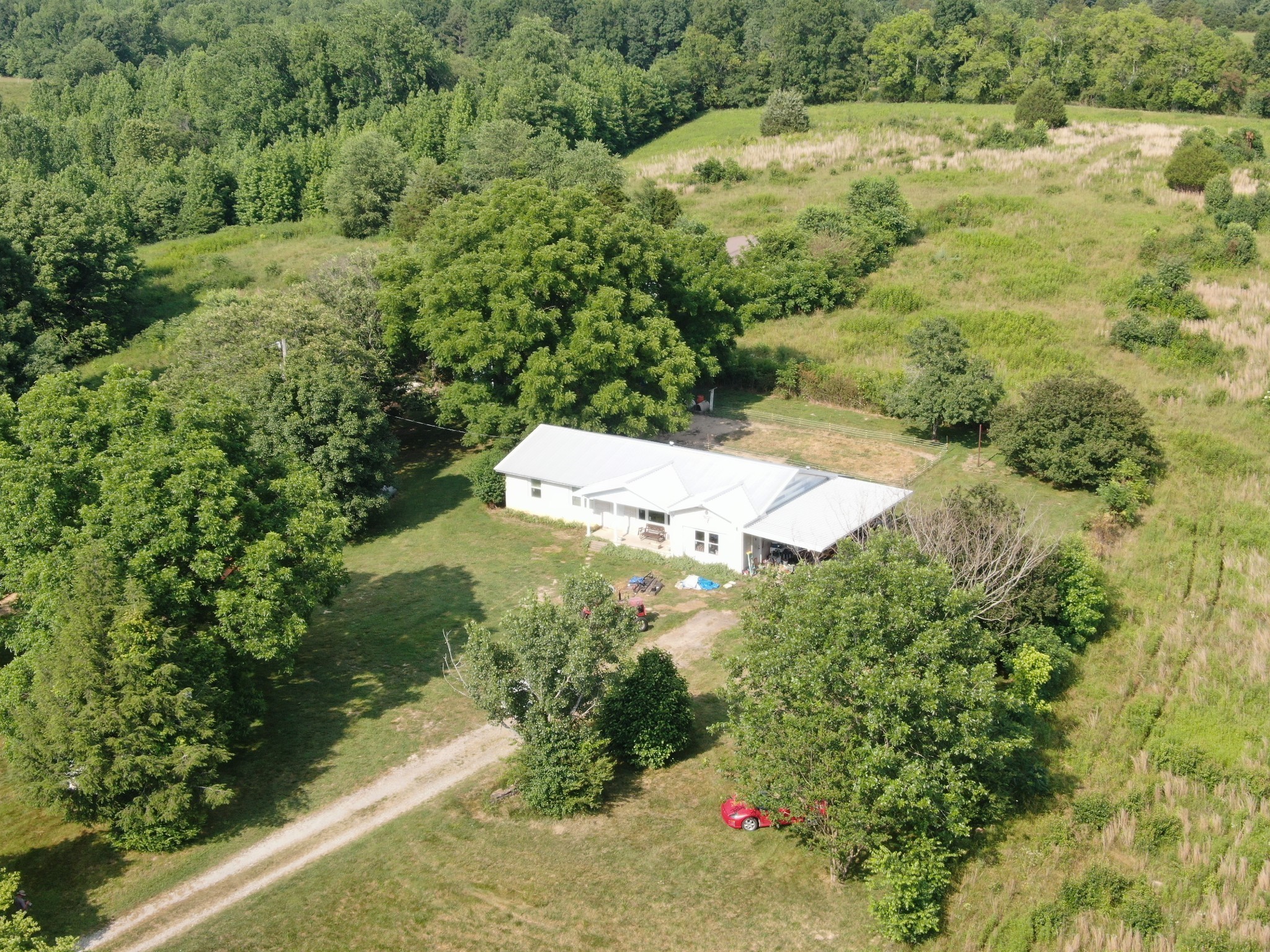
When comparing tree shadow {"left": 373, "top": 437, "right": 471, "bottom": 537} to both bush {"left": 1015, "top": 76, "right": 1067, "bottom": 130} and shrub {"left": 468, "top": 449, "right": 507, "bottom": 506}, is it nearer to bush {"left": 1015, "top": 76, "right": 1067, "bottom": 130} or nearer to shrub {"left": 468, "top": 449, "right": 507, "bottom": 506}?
shrub {"left": 468, "top": 449, "right": 507, "bottom": 506}

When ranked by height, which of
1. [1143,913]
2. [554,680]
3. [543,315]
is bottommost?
[1143,913]

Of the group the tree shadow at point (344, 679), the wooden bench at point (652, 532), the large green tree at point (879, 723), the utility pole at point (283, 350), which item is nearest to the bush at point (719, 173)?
the utility pole at point (283, 350)

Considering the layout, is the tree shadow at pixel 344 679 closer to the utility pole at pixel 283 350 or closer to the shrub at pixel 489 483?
the shrub at pixel 489 483

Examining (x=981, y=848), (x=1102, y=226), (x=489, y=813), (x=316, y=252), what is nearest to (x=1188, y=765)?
(x=981, y=848)

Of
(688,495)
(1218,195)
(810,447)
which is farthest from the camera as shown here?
(1218,195)

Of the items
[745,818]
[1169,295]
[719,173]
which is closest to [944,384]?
[1169,295]

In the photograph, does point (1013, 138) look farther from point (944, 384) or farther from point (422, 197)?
point (422, 197)

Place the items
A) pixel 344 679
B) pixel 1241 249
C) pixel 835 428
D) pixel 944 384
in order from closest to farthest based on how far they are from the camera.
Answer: pixel 344 679, pixel 944 384, pixel 835 428, pixel 1241 249
